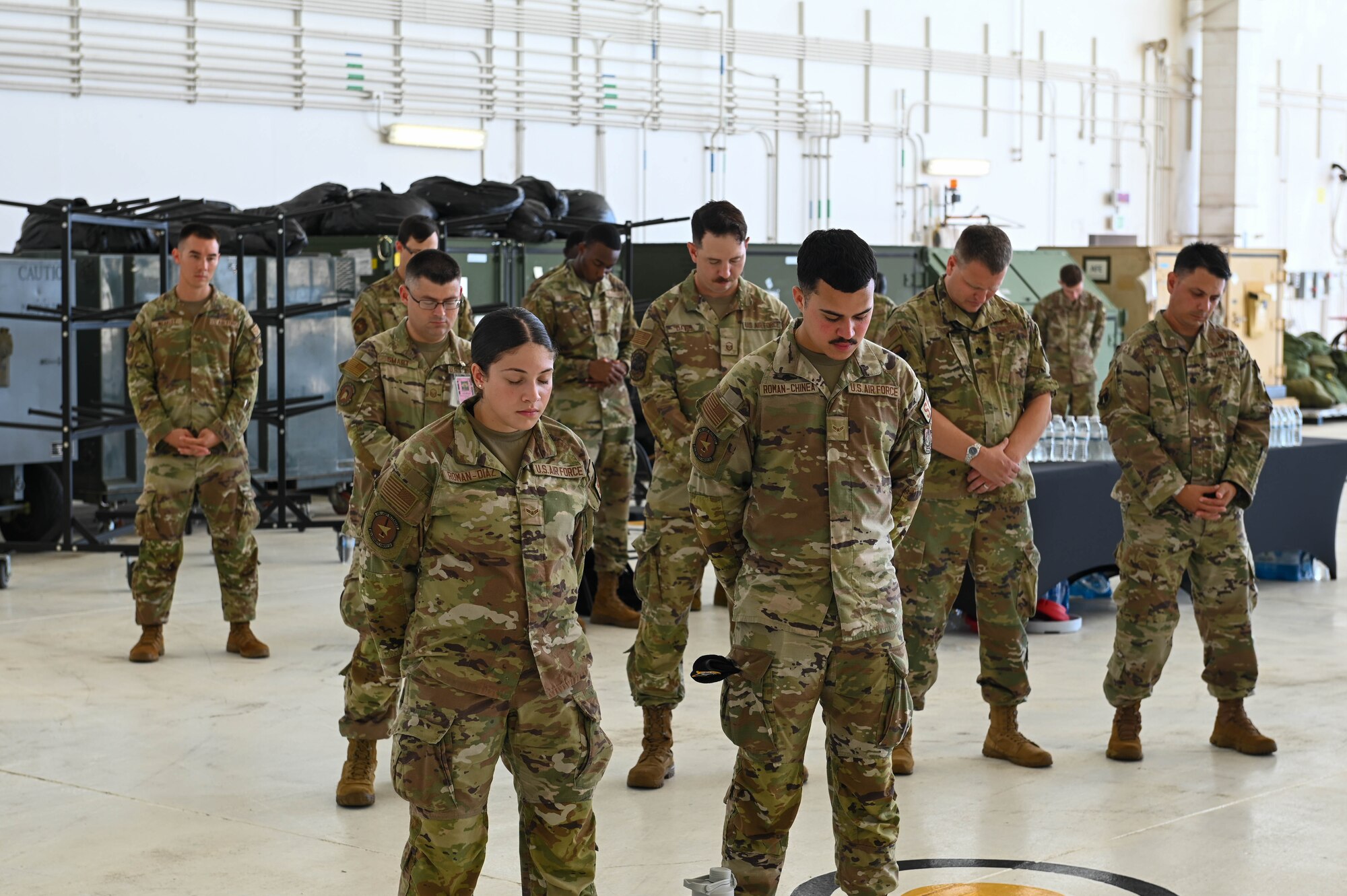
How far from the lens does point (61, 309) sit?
28.4ft

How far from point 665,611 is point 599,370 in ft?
8.69

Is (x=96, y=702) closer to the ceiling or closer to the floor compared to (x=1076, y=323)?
closer to the floor

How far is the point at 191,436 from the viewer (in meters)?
6.68

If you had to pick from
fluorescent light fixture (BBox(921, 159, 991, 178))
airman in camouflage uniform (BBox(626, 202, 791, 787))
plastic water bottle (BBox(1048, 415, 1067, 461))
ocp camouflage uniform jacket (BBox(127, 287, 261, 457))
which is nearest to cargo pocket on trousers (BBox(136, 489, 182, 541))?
ocp camouflage uniform jacket (BBox(127, 287, 261, 457))

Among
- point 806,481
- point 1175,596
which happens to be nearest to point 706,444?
point 806,481

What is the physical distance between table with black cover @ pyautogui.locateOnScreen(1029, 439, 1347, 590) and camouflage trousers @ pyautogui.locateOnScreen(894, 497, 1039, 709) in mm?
1514

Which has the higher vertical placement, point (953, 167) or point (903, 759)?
point (953, 167)

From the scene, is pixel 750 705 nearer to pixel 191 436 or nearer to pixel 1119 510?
pixel 191 436

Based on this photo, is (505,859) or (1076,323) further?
(1076,323)

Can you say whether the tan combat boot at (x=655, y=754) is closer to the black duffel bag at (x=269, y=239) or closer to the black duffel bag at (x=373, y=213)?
the black duffel bag at (x=269, y=239)

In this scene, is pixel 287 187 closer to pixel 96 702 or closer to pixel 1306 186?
pixel 96 702

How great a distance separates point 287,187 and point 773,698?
967cm

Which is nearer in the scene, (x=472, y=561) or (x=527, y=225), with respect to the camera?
(x=472, y=561)

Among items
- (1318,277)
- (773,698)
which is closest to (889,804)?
(773,698)
